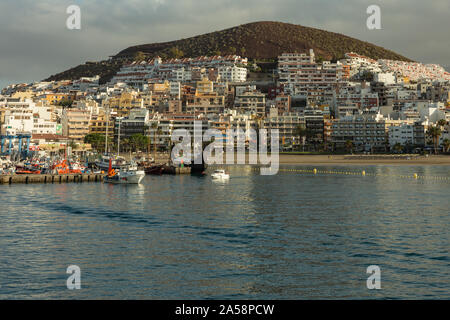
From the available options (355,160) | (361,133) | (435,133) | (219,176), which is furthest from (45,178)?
(435,133)

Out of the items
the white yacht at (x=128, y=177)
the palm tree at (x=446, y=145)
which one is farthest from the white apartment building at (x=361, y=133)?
the white yacht at (x=128, y=177)

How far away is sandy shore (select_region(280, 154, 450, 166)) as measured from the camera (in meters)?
143

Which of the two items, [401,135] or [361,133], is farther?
[361,133]

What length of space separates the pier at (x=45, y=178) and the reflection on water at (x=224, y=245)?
2498 centimetres

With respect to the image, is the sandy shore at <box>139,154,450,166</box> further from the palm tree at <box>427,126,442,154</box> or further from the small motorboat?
the small motorboat

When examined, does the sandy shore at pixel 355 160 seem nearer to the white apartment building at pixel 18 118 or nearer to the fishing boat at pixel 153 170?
the fishing boat at pixel 153 170

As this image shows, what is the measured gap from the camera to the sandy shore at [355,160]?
14262 centimetres

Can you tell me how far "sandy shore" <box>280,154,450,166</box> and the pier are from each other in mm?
64207

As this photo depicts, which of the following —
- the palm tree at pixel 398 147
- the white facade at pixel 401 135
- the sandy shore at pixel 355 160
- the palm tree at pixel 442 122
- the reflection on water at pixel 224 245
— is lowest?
the reflection on water at pixel 224 245

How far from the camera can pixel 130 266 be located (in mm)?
29375

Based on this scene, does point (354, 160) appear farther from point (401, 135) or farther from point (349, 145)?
point (401, 135)

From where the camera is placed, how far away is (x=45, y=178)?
301ft

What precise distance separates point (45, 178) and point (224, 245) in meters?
64.7
